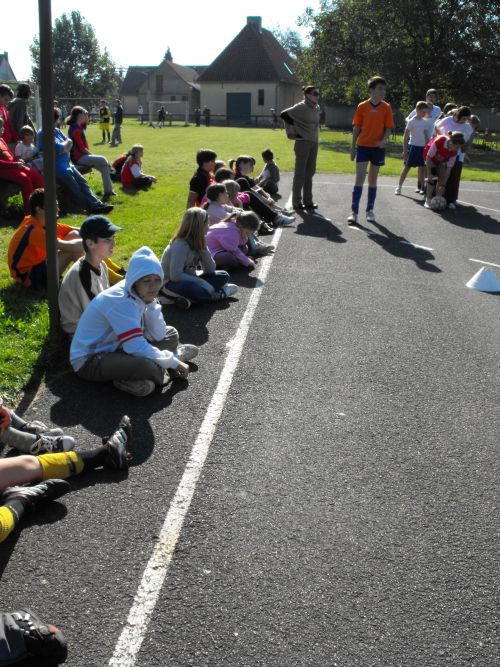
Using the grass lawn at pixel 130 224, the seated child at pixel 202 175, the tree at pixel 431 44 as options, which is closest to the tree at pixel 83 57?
the tree at pixel 431 44

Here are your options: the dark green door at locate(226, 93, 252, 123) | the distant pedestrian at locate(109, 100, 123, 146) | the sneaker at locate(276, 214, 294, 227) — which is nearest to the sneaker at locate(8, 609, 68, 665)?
the sneaker at locate(276, 214, 294, 227)

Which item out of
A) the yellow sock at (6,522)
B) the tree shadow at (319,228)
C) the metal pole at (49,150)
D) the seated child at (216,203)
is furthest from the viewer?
the tree shadow at (319,228)

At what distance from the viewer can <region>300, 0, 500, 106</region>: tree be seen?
3766 cm

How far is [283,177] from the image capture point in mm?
20250

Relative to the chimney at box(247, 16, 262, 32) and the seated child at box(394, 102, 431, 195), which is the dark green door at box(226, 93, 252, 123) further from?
the seated child at box(394, 102, 431, 195)

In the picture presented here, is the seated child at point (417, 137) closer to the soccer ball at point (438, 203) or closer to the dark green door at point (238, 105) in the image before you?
the soccer ball at point (438, 203)

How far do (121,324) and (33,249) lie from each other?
2.79 metres

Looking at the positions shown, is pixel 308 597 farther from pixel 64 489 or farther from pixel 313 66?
pixel 313 66

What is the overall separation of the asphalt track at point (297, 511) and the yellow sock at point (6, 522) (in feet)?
0.34

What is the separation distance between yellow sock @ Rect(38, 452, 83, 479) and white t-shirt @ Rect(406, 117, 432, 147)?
13817 mm

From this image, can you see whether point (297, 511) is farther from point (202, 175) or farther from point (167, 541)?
point (202, 175)

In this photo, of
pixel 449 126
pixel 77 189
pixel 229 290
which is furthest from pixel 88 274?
pixel 449 126

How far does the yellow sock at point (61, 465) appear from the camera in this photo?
3887mm

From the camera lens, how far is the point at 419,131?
15805 mm
